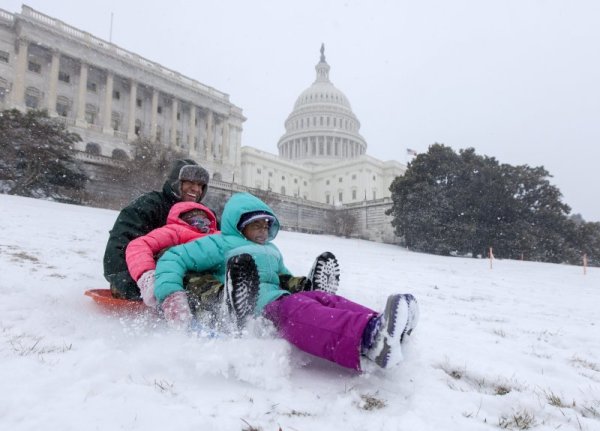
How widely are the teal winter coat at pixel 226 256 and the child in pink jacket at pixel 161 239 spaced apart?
154 mm

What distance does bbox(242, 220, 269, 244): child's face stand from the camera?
285 centimetres

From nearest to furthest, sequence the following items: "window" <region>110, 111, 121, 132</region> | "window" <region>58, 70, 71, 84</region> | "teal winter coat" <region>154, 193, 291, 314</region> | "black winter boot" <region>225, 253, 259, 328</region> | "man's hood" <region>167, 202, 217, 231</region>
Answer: "black winter boot" <region>225, 253, 259, 328</region> → "teal winter coat" <region>154, 193, 291, 314</region> → "man's hood" <region>167, 202, 217, 231</region> → "window" <region>58, 70, 71, 84</region> → "window" <region>110, 111, 121, 132</region>

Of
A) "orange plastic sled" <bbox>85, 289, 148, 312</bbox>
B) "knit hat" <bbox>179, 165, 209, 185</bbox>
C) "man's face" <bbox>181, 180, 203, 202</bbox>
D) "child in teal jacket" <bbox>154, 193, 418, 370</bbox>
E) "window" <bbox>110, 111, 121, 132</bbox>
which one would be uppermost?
"window" <bbox>110, 111, 121, 132</bbox>

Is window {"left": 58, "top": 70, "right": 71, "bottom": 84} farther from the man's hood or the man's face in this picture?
the man's hood

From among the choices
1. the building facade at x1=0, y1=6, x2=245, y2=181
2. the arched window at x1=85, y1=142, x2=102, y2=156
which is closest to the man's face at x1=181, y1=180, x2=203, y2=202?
the building facade at x1=0, y1=6, x2=245, y2=181

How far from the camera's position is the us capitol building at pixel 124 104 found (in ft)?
106

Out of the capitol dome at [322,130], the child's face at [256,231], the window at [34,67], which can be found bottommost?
the child's face at [256,231]

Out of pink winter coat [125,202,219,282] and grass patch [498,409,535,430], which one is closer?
grass patch [498,409,535,430]

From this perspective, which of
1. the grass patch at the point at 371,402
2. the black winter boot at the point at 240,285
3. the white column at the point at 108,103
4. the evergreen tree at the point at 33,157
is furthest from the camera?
the white column at the point at 108,103

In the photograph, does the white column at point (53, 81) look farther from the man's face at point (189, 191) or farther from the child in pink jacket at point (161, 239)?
Answer: the child in pink jacket at point (161, 239)

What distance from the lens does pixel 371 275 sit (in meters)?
7.73

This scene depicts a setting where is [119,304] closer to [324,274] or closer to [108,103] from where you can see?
[324,274]

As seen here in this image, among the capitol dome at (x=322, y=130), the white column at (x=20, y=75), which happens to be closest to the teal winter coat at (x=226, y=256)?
the white column at (x=20, y=75)

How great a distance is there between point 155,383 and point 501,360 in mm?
2235
